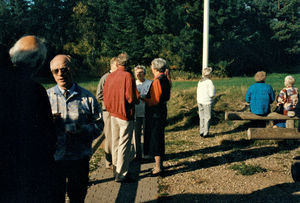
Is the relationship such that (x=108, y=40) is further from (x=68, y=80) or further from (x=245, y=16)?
(x=68, y=80)

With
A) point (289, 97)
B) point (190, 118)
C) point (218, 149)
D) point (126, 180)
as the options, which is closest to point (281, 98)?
point (289, 97)

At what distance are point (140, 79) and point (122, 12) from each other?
34.8 m

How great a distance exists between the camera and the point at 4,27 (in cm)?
3659

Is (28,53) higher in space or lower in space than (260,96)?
higher

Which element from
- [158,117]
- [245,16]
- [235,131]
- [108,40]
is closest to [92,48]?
[108,40]

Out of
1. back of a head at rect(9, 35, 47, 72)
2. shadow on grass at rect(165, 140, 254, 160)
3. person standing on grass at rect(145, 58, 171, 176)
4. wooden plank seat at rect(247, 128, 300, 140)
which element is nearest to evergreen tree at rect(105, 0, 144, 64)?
shadow on grass at rect(165, 140, 254, 160)

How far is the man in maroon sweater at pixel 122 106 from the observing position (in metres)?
4.70

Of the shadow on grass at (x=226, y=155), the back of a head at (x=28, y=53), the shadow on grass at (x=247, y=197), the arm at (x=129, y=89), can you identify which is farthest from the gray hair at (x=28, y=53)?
the shadow on grass at (x=226, y=155)

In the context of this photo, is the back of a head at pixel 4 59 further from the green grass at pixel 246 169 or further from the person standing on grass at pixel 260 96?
the person standing on grass at pixel 260 96

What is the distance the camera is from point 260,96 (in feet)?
23.0

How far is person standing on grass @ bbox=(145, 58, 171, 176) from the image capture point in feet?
16.8

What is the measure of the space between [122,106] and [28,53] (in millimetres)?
2703

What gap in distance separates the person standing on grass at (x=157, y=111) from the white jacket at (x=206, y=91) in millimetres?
2835

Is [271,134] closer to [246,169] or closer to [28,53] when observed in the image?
A: [246,169]
